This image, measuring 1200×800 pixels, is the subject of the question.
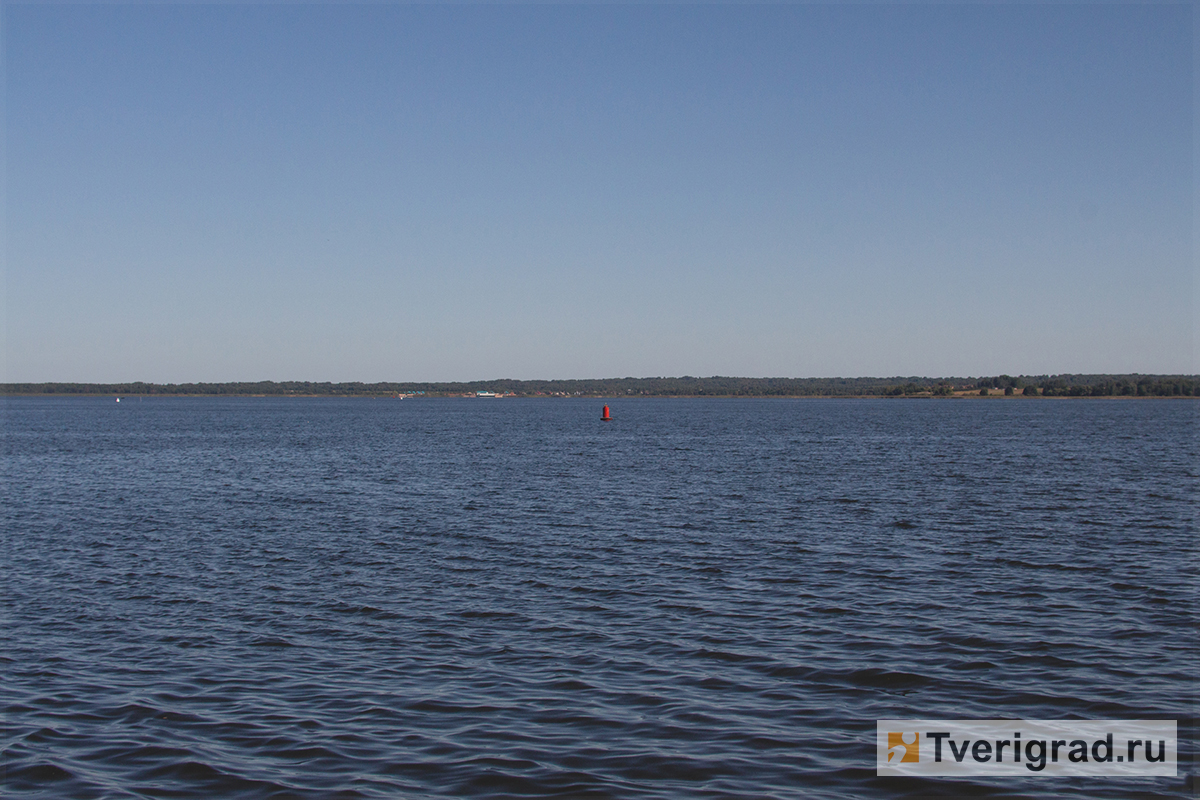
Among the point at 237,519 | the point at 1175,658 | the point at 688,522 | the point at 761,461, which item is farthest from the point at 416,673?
the point at 761,461

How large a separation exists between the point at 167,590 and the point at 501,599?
322 inches

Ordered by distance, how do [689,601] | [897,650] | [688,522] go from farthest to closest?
[688,522], [689,601], [897,650]

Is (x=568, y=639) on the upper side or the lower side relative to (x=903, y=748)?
upper

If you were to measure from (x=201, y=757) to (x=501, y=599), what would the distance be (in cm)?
958

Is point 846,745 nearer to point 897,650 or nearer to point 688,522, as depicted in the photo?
point 897,650

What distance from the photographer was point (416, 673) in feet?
52.9

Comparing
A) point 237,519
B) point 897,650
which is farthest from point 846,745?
point 237,519

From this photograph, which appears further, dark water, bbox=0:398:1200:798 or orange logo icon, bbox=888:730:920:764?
orange logo icon, bbox=888:730:920:764

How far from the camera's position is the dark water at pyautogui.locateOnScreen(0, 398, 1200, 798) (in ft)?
40.9

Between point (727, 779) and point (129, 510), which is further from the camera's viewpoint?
point (129, 510)

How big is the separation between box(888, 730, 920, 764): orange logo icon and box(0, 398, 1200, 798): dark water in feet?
1.08

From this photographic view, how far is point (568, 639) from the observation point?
18281 mm

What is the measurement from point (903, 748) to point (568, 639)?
7.11m

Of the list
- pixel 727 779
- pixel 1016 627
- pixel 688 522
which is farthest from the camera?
pixel 688 522
